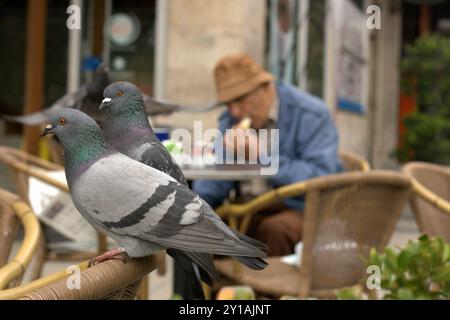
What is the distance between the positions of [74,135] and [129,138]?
0.05m

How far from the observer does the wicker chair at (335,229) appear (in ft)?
8.51

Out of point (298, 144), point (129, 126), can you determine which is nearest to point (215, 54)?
point (298, 144)

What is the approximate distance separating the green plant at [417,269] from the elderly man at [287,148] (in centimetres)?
137

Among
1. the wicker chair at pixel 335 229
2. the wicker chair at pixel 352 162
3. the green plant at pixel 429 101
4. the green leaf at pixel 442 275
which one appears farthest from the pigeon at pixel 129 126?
the green plant at pixel 429 101

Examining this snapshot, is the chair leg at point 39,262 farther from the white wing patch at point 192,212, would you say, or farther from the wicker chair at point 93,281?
the white wing patch at point 192,212

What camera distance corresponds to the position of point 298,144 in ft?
10.5

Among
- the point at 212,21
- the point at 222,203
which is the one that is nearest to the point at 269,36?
the point at 212,21

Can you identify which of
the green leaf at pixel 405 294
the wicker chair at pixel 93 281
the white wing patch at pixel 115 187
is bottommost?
the green leaf at pixel 405 294

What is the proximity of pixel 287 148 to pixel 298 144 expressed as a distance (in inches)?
2.2

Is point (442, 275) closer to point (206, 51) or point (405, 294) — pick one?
point (405, 294)

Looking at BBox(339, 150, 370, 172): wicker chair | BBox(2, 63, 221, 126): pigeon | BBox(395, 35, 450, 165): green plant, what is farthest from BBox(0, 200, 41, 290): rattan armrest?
BBox(395, 35, 450, 165): green plant

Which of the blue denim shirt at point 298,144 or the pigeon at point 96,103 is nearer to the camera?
the pigeon at point 96,103

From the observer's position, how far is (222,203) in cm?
Answer: 326
